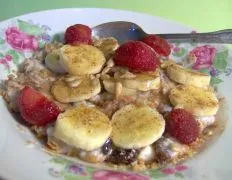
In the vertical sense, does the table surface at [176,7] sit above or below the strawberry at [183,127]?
below

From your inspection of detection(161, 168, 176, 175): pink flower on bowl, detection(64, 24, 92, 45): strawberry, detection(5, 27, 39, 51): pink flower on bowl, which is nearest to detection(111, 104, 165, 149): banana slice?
detection(161, 168, 176, 175): pink flower on bowl

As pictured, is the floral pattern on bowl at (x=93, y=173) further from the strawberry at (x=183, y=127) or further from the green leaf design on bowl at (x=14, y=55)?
the green leaf design on bowl at (x=14, y=55)

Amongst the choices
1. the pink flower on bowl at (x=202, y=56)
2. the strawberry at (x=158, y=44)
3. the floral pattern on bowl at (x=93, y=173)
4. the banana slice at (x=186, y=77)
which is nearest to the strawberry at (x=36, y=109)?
the floral pattern on bowl at (x=93, y=173)

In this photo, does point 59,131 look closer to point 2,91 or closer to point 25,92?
point 25,92

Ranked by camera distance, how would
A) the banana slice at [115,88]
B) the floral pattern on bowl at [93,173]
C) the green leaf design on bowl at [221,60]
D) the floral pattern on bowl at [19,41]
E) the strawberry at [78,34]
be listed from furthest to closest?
the green leaf design on bowl at [221,60]
the strawberry at [78,34]
the floral pattern on bowl at [19,41]
the banana slice at [115,88]
the floral pattern on bowl at [93,173]

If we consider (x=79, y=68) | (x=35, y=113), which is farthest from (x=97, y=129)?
(x=79, y=68)

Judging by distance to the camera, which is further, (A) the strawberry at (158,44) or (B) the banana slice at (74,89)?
(A) the strawberry at (158,44)

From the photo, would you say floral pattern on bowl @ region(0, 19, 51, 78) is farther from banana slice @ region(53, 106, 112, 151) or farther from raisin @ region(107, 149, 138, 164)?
raisin @ region(107, 149, 138, 164)
